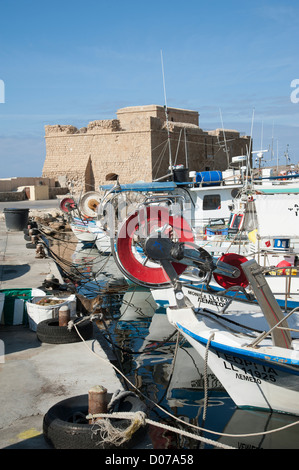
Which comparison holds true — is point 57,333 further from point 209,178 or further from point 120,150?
point 120,150

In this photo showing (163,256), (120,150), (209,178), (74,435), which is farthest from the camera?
(120,150)

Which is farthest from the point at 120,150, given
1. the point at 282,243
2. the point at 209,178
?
the point at 282,243

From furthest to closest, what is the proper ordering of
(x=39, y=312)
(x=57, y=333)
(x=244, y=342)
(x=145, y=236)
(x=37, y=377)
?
(x=145, y=236), (x=39, y=312), (x=57, y=333), (x=244, y=342), (x=37, y=377)

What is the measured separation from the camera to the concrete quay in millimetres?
4250

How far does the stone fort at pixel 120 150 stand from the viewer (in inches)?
1463

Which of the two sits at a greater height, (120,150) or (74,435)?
(120,150)

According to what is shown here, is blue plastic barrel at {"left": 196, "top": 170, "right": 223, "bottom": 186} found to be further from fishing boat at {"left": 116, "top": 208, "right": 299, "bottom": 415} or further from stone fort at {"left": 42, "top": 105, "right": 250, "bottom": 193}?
stone fort at {"left": 42, "top": 105, "right": 250, "bottom": 193}

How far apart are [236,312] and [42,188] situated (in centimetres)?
3064

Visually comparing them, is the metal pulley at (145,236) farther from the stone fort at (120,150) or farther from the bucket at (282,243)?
the stone fort at (120,150)

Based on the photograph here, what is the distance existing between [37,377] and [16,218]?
15.2 metres

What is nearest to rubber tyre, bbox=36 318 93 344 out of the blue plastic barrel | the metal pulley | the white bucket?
the white bucket

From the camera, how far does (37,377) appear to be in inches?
210

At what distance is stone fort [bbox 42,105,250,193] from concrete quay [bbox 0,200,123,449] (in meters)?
30.7
